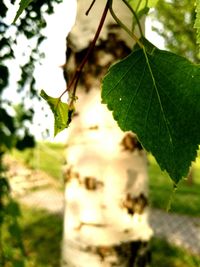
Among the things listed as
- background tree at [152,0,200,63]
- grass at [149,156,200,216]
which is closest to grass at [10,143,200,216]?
grass at [149,156,200,216]

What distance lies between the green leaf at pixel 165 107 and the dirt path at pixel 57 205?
448cm

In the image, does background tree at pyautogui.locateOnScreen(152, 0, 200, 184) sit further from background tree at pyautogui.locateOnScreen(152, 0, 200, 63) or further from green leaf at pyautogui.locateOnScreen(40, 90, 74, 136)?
green leaf at pyautogui.locateOnScreen(40, 90, 74, 136)

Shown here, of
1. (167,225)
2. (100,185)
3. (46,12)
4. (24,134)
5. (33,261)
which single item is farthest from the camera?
(167,225)

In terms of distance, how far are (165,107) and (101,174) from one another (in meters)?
0.92

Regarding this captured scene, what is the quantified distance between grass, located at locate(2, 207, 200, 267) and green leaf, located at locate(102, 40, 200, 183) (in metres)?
5.02

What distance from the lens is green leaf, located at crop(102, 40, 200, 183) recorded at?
1.76 ft

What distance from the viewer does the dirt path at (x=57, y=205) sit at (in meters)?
7.85

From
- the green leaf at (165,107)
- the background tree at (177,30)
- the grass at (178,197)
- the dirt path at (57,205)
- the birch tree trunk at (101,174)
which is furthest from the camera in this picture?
the grass at (178,197)

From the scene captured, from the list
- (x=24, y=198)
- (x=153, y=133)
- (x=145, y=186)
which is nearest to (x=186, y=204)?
(x=24, y=198)

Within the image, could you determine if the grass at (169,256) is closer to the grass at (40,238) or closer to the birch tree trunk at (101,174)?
the grass at (40,238)

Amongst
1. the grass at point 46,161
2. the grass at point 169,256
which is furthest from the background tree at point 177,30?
the grass at point 46,161

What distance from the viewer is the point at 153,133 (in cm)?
54

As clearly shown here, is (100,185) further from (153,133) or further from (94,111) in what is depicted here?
(153,133)

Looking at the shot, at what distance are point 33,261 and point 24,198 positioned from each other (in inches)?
194
